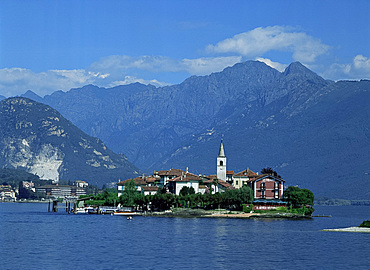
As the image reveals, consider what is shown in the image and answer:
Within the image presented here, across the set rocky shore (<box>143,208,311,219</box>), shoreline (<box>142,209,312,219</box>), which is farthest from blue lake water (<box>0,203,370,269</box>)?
rocky shore (<box>143,208,311,219</box>)

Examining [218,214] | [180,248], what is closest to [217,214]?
[218,214]

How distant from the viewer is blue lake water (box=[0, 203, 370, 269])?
87.2 metres

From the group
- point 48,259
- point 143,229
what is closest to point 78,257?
point 48,259

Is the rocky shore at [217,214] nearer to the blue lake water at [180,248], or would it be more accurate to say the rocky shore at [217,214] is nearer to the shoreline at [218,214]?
the shoreline at [218,214]

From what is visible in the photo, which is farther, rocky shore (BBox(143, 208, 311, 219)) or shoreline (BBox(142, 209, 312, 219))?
rocky shore (BBox(143, 208, 311, 219))

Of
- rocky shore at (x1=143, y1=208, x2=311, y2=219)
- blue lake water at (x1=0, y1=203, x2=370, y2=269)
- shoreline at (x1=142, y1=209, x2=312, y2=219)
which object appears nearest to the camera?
blue lake water at (x1=0, y1=203, x2=370, y2=269)

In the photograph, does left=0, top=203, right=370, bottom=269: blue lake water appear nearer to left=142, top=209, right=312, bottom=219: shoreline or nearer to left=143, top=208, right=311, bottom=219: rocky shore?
left=142, top=209, right=312, bottom=219: shoreline

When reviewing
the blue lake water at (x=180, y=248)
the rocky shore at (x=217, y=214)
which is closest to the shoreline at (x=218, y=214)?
the rocky shore at (x=217, y=214)

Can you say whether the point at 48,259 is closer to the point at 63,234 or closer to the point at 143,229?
the point at 63,234

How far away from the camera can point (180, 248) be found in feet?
340

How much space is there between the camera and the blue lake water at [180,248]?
8719 cm

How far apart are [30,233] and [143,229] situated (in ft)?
73.3

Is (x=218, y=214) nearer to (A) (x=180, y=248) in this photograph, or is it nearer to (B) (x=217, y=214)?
(B) (x=217, y=214)

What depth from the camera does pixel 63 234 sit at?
130500 millimetres
